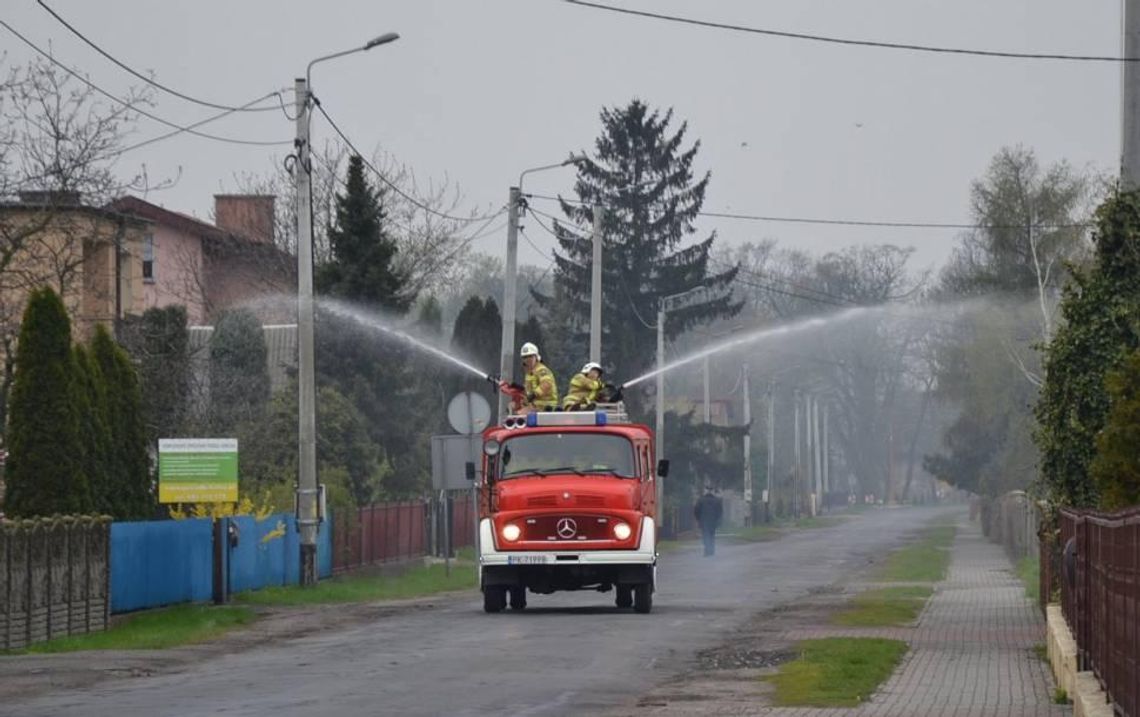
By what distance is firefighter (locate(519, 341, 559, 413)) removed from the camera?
29891mm

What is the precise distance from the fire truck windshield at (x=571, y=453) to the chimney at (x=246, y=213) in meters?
45.4

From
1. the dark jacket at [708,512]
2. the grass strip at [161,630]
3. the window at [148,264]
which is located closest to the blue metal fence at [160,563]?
the grass strip at [161,630]

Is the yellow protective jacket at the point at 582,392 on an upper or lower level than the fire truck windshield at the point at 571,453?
upper

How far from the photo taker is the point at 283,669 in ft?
68.4

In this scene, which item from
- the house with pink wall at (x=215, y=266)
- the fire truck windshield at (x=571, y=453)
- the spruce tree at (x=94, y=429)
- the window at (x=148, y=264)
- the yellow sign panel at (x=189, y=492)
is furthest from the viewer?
the house with pink wall at (x=215, y=266)

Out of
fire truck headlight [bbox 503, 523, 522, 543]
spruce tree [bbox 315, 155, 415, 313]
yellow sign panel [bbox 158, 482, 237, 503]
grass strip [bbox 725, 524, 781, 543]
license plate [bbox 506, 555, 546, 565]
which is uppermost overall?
spruce tree [bbox 315, 155, 415, 313]

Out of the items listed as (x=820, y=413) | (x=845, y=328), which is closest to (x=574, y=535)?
(x=845, y=328)

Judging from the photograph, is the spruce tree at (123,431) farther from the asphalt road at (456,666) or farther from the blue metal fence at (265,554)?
the asphalt road at (456,666)

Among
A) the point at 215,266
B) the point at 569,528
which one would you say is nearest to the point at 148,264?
the point at 215,266

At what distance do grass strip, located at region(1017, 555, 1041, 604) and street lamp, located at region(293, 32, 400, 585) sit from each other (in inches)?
467

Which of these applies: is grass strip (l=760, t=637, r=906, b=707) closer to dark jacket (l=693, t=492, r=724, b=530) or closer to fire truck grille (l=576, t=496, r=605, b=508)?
fire truck grille (l=576, t=496, r=605, b=508)

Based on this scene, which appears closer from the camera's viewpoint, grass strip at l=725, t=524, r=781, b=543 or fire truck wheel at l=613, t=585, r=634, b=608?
fire truck wheel at l=613, t=585, r=634, b=608

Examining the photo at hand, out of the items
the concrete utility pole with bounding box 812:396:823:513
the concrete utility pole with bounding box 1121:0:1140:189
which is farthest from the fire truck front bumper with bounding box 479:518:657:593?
the concrete utility pole with bounding box 812:396:823:513

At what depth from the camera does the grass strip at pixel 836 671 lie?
60.5 ft
